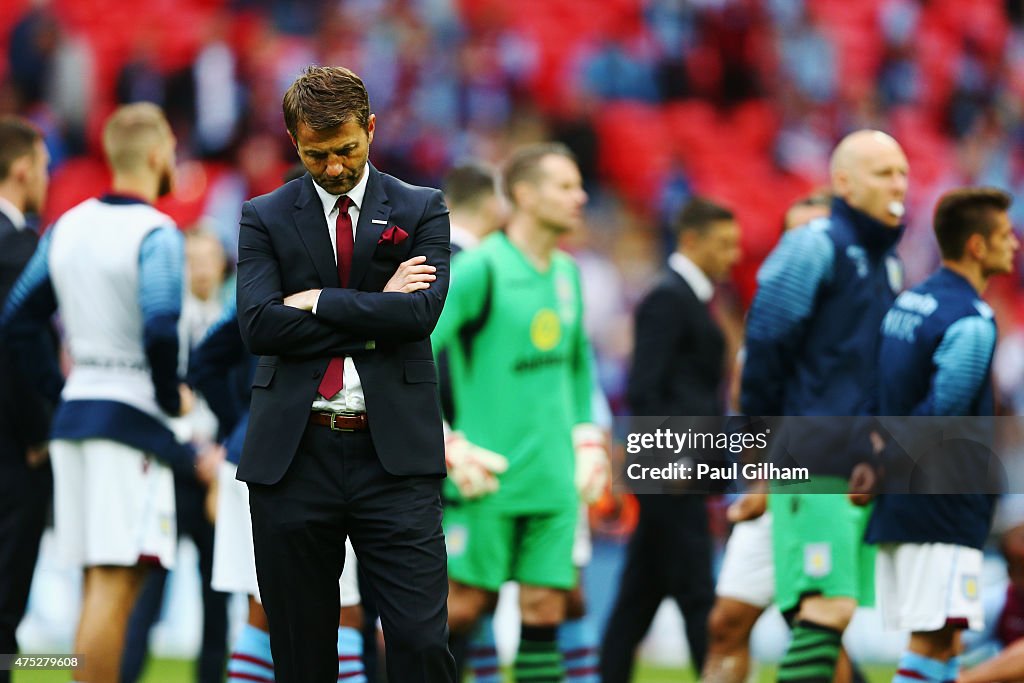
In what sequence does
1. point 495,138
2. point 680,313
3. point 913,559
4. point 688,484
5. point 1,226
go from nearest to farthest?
point 913,559
point 1,226
point 688,484
point 680,313
point 495,138

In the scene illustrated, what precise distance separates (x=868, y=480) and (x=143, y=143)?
3.19 m

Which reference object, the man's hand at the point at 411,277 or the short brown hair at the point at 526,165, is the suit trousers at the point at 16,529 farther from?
the man's hand at the point at 411,277

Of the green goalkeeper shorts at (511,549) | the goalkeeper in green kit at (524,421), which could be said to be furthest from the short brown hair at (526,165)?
the green goalkeeper shorts at (511,549)

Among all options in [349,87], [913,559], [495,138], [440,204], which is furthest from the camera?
[495,138]

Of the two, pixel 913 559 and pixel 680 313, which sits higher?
pixel 680 313

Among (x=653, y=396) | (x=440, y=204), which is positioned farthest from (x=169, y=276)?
(x=653, y=396)

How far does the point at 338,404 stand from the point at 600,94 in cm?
1242

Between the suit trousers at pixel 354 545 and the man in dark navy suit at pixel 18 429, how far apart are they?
7.13 ft

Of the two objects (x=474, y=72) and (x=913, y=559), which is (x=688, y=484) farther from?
(x=474, y=72)

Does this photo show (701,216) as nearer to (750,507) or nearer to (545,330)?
(545,330)

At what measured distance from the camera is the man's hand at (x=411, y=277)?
4.36 meters

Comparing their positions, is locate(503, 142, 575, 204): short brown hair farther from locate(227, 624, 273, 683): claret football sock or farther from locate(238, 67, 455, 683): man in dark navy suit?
locate(238, 67, 455, 683): man in dark navy suit

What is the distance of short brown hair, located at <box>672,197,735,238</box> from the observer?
777 cm

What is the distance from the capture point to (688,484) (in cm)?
695
